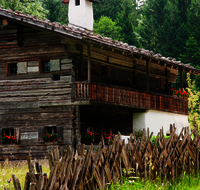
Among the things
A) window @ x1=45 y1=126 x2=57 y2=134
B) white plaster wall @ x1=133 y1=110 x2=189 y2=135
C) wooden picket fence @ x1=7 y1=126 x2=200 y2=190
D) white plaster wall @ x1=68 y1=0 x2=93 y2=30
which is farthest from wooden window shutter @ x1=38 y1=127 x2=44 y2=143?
wooden picket fence @ x1=7 y1=126 x2=200 y2=190

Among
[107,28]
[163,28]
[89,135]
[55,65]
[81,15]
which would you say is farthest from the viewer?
[107,28]

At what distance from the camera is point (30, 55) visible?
17.7m

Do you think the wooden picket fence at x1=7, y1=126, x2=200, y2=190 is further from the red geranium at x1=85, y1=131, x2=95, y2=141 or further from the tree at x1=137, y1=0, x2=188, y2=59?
the tree at x1=137, y1=0, x2=188, y2=59

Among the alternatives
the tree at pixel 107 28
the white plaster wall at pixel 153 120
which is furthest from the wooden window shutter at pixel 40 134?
the tree at pixel 107 28

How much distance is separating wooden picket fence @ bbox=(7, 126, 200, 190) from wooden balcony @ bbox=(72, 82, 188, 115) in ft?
22.2

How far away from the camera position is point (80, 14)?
72.9 ft

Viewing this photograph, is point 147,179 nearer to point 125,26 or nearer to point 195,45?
point 195,45

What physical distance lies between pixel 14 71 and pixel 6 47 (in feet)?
4.01

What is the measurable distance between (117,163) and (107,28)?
37953 mm

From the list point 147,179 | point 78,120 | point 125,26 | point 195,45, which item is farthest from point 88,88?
point 125,26

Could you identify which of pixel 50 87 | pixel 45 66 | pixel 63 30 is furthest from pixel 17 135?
pixel 63 30

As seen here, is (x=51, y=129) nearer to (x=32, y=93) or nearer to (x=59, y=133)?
(x=59, y=133)

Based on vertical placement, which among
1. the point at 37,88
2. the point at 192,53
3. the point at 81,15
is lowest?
the point at 37,88

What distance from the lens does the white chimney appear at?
22.1m
